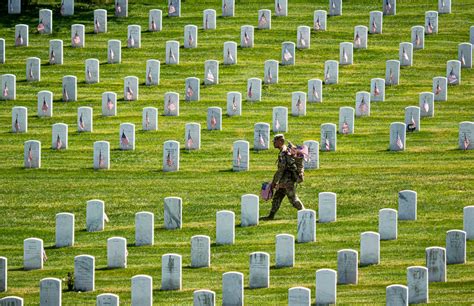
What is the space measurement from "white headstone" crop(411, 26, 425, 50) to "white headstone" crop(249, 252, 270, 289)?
15.5 meters

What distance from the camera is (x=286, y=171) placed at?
28094 mm

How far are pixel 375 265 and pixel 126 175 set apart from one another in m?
7.64

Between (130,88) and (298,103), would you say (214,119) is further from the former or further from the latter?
(130,88)

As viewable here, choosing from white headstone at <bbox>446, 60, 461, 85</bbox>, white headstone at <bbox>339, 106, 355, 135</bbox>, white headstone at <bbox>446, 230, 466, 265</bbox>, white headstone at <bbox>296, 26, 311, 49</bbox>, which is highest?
white headstone at <bbox>296, 26, 311, 49</bbox>

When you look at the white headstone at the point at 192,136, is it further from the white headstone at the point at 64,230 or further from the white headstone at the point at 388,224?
the white headstone at the point at 388,224

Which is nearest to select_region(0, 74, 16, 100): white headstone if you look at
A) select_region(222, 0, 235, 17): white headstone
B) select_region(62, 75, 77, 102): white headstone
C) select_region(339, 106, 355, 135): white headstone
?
select_region(62, 75, 77, 102): white headstone

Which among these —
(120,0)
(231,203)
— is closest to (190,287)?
(231,203)

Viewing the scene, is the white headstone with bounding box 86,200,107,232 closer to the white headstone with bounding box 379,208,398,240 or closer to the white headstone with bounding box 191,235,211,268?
the white headstone with bounding box 191,235,211,268

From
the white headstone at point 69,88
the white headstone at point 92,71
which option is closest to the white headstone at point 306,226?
the white headstone at point 69,88

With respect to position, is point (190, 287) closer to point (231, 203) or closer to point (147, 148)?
point (231, 203)

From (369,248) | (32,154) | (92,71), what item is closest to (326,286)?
(369,248)

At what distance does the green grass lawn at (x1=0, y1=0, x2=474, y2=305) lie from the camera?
1005 inches

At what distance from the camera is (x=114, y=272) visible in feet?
83.5

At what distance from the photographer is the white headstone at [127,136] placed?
32.7 m
